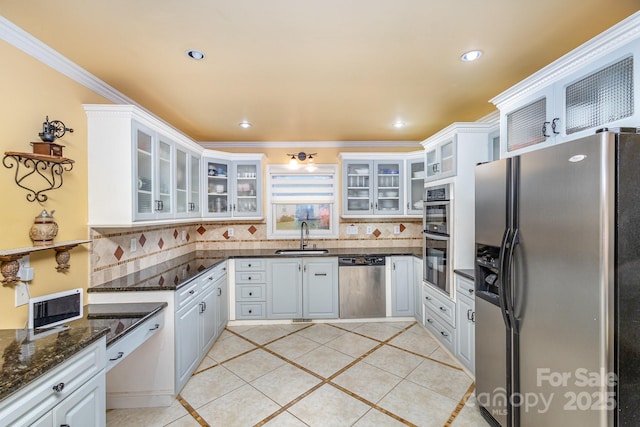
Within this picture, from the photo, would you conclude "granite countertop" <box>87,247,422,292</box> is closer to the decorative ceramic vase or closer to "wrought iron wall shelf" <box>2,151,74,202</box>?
the decorative ceramic vase

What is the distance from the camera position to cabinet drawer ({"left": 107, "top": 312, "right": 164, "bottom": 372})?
1.59m

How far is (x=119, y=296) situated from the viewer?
2.20m

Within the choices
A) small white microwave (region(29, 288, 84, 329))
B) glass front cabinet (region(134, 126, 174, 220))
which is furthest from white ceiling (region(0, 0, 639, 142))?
small white microwave (region(29, 288, 84, 329))

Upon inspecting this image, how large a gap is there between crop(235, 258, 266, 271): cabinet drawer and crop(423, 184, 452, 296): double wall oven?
2.03 metres

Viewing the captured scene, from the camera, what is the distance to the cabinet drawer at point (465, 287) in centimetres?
243

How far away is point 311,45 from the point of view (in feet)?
5.84

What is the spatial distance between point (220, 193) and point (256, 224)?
28.8 inches

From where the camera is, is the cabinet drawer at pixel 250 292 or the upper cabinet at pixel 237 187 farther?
the upper cabinet at pixel 237 187

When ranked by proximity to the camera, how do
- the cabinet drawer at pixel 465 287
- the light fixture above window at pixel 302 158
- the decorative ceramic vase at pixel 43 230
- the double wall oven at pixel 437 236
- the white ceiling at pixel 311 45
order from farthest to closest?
the light fixture above window at pixel 302 158 < the double wall oven at pixel 437 236 < the cabinet drawer at pixel 465 287 < the decorative ceramic vase at pixel 43 230 < the white ceiling at pixel 311 45

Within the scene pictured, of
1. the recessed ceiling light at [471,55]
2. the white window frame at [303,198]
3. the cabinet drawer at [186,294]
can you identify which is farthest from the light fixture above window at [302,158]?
the recessed ceiling light at [471,55]

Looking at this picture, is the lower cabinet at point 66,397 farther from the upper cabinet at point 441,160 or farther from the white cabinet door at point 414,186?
the white cabinet door at point 414,186

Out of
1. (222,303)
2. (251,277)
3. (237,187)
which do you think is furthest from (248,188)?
(222,303)

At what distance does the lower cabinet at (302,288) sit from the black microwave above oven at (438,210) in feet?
4.15

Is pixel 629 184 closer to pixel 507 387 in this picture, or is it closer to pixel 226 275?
pixel 507 387
